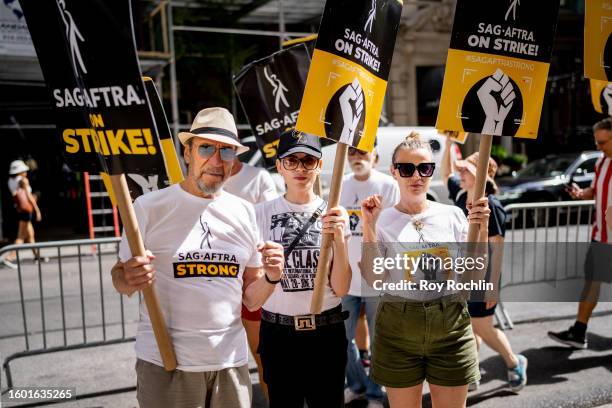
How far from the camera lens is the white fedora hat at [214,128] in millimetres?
2729

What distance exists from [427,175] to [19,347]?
4.97m

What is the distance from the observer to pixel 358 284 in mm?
4465

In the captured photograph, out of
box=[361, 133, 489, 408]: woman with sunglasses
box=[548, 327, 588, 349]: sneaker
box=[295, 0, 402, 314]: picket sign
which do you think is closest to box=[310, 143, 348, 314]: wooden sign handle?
box=[295, 0, 402, 314]: picket sign

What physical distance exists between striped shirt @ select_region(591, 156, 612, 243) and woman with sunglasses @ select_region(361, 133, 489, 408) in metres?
2.64

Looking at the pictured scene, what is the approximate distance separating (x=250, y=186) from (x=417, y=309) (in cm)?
212

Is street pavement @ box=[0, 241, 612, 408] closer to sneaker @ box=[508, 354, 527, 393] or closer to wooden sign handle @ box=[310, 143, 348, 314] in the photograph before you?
sneaker @ box=[508, 354, 527, 393]

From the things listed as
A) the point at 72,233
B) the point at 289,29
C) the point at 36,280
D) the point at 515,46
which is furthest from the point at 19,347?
the point at 289,29

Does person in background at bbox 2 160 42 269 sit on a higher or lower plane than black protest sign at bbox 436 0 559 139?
lower

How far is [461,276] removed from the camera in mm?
3178

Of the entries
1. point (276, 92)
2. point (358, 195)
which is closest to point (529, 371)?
point (358, 195)

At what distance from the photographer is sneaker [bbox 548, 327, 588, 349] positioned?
17.6ft

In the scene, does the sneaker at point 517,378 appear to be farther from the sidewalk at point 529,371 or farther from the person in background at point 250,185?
the person in background at point 250,185

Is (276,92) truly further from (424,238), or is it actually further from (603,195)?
(603,195)

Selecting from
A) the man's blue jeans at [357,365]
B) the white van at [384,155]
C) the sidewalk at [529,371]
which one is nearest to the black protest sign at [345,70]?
the man's blue jeans at [357,365]
